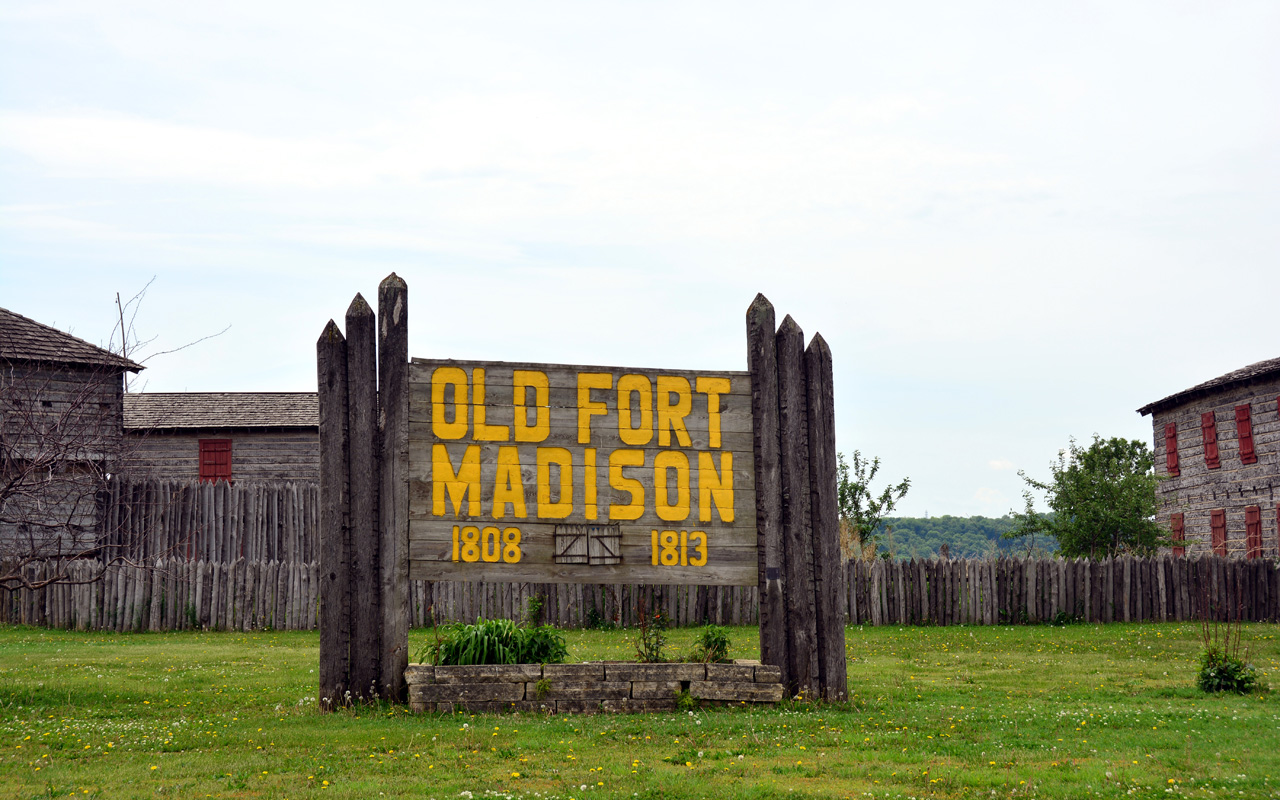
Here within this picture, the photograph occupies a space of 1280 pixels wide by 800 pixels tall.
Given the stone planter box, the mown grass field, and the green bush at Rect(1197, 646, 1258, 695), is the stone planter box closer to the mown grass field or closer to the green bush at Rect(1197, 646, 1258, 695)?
the mown grass field

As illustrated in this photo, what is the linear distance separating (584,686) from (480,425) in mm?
2754

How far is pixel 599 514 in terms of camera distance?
11.2m

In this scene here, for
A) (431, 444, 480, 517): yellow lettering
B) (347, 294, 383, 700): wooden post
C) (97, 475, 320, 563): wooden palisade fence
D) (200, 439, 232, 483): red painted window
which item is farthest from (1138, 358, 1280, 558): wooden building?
(200, 439, 232, 483): red painted window

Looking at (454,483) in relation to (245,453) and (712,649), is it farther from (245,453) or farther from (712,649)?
(245,453)

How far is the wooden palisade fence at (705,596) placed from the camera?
874 inches

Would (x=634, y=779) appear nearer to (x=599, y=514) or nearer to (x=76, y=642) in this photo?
(x=599, y=514)

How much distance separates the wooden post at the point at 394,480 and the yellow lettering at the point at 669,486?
2.52m

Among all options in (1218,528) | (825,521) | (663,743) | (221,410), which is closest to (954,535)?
(1218,528)

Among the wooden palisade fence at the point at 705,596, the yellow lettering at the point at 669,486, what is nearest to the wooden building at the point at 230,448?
the wooden palisade fence at the point at 705,596

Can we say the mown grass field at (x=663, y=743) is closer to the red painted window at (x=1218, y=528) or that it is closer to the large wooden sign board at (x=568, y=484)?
the large wooden sign board at (x=568, y=484)

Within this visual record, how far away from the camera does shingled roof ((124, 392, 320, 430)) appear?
33438 millimetres

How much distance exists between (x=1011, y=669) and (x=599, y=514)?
22.7 ft

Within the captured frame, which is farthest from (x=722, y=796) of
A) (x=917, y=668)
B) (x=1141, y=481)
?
(x=1141, y=481)

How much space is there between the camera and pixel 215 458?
33.6 m
